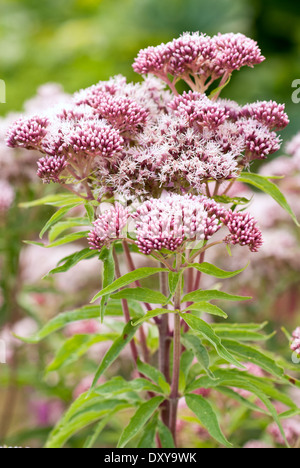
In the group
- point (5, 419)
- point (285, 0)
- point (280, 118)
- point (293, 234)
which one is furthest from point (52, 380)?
point (285, 0)

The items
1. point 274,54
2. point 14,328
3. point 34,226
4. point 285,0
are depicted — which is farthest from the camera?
point 285,0

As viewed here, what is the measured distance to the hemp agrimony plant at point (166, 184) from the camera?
0.75 meters

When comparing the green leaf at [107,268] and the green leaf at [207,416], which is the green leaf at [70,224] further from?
the green leaf at [207,416]

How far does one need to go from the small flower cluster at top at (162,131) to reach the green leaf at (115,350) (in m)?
0.20

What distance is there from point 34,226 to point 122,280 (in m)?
0.80

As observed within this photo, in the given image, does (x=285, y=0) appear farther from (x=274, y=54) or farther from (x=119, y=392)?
(x=119, y=392)

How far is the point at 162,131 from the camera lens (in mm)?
814

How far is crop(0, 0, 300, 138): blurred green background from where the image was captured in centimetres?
295

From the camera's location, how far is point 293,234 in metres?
1.69

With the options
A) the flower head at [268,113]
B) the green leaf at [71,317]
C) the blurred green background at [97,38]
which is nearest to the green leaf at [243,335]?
the green leaf at [71,317]

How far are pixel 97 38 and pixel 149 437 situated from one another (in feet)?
10.8

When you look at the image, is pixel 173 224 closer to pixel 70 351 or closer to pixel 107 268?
pixel 107 268

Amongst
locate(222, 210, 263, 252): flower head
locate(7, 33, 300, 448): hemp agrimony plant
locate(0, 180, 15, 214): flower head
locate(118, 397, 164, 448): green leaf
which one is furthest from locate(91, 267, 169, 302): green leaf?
locate(0, 180, 15, 214): flower head

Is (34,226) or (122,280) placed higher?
(34,226)
